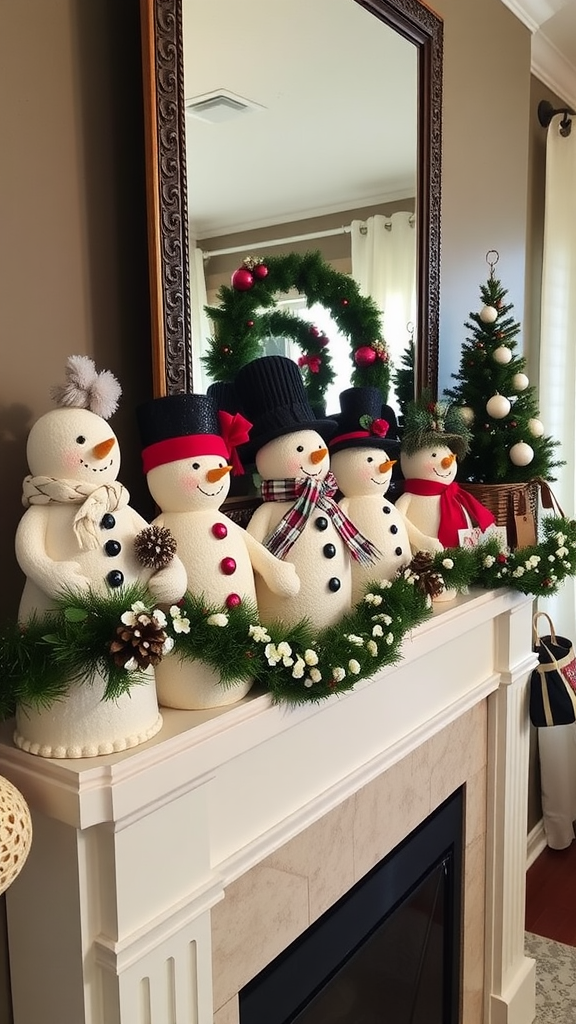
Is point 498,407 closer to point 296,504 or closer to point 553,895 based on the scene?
point 296,504

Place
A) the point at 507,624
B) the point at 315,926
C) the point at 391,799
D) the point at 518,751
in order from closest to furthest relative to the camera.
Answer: the point at 315,926, the point at 391,799, the point at 507,624, the point at 518,751

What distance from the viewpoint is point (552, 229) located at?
2533mm

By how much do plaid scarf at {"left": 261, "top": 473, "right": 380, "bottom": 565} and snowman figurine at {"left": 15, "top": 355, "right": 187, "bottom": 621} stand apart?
243 mm

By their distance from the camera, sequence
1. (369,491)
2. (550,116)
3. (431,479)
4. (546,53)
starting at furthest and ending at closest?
(550,116) → (546,53) → (431,479) → (369,491)

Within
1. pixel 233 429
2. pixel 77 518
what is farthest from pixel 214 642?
pixel 233 429

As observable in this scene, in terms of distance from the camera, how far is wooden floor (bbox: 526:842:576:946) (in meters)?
2.36

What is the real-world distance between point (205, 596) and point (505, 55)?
1.83 meters

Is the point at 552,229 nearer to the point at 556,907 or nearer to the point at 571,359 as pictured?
the point at 571,359

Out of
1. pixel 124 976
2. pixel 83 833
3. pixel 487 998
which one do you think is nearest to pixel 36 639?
pixel 83 833

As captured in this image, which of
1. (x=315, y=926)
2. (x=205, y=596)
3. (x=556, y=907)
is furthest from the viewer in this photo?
(x=556, y=907)

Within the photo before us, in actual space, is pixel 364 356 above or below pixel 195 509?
above

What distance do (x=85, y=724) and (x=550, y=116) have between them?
247 centimetres

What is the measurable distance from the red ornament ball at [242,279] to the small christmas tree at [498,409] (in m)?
0.60

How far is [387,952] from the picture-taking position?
1496mm
